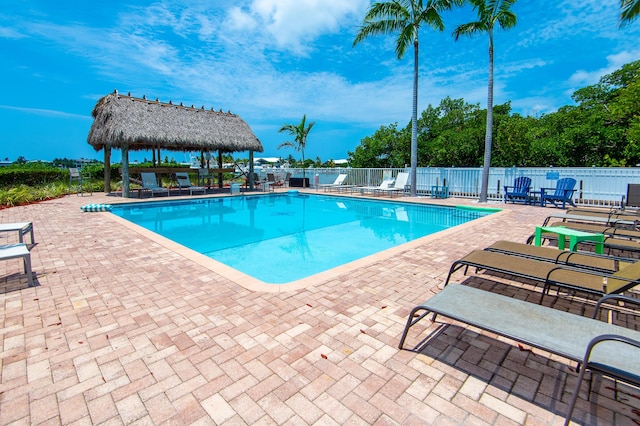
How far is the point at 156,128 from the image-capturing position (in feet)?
47.5

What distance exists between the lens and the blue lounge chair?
38.7 ft

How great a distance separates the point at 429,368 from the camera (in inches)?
83.8

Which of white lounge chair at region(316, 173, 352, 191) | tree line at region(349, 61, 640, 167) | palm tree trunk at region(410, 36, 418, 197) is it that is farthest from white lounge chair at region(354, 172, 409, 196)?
tree line at region(349, 61, 640, 167)

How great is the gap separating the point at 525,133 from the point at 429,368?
779 inches

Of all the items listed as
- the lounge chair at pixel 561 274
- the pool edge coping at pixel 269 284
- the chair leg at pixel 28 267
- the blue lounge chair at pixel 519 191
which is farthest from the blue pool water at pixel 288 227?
the lounge chair at pixel 561 274

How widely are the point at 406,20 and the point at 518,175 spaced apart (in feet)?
27.3

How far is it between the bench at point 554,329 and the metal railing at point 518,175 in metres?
11.9

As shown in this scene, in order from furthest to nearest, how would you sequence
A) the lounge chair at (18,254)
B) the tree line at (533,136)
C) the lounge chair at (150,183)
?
the tree line at (533,136), the lounge chair at (150,183), the lounge chair at (18,254)

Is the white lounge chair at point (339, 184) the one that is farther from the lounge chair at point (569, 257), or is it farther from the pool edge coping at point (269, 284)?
the lounge chair at point (569, 257)

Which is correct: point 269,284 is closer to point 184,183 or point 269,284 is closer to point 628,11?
point 628,11

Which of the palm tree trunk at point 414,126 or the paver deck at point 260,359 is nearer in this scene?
the paver deck at point 260,359

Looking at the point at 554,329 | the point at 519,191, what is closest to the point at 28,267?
the point at 554,329

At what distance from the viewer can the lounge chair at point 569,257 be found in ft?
10.1

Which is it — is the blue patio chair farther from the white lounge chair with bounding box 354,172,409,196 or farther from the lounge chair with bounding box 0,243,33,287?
the lounge chair with bounding box 0,243,33,287
